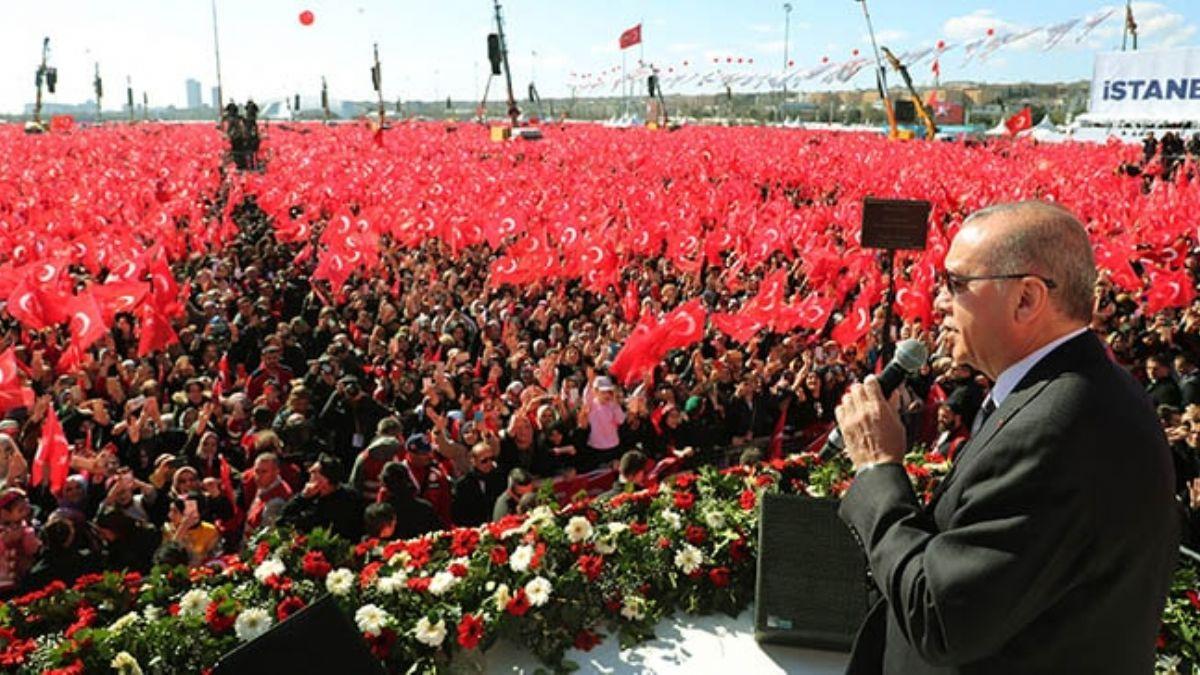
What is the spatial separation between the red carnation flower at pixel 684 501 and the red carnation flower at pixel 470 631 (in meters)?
1.33

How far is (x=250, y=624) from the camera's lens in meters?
3.89

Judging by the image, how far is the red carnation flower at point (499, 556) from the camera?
433cm

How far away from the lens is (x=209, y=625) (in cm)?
388

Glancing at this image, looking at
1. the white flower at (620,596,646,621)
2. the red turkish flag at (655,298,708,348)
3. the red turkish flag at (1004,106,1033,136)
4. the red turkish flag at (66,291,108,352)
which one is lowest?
the white flower at (620,596,646,621)

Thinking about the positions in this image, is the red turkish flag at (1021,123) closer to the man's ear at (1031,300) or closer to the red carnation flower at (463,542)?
the red carnation flower at (463,542)

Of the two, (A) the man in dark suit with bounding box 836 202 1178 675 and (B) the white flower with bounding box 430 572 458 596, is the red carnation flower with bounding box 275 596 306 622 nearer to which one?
(B) the white flower with bounding box 430 572 458 596

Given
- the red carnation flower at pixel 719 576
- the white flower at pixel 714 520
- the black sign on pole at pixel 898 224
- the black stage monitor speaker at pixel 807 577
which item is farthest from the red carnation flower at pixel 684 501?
the black sign on pole at pixel 898 224

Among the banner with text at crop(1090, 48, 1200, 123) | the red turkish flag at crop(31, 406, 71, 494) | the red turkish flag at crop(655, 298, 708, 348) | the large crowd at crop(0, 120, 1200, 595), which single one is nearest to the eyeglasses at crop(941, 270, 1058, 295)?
the large crowd at crop(0, 120, 1200, 595)

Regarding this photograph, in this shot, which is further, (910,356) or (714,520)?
(714,520)

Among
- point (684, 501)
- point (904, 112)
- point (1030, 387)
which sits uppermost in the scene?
point (904, 112)

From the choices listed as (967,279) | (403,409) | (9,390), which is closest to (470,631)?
(967,279)

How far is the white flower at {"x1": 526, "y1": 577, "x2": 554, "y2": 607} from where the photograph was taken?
13.5ft

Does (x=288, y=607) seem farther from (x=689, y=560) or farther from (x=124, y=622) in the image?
(x=689, y=560)

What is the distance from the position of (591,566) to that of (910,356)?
203cm
